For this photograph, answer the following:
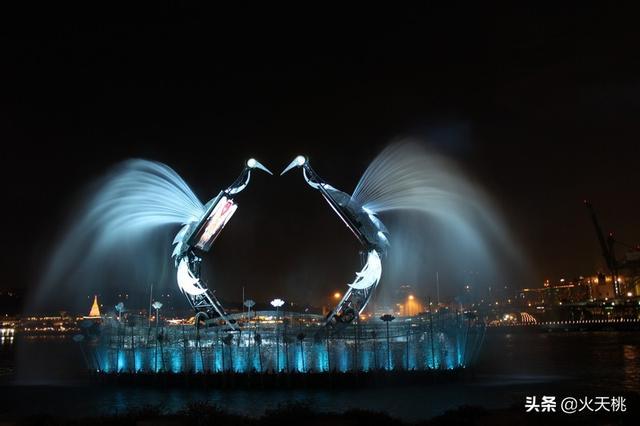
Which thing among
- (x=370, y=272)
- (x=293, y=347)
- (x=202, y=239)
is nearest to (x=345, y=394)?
(x=293, y=347)

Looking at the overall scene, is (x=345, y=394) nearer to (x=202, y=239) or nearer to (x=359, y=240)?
(x=359, y=240)

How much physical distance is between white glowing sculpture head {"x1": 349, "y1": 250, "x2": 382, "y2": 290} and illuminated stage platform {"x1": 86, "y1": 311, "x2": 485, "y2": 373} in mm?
3853

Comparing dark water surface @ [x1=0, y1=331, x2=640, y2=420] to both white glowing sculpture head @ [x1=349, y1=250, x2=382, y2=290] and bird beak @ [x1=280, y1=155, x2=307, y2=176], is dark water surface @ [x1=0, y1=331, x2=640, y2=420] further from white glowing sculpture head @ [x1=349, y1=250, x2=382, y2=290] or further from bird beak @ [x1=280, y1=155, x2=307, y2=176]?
bird beak @ [x1=280, y1=155, x2=307, y2=176]

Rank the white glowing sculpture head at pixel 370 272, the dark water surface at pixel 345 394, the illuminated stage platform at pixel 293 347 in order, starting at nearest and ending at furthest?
the dark water surface at pixel 345 394 → the illuminated stage platform at pixel 293 347 → the white glowing sculpture head at pixel 370 272

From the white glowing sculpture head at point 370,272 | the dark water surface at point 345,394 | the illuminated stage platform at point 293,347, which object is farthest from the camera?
the white glowing sculpture head at point 370,272

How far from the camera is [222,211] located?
2172 inches

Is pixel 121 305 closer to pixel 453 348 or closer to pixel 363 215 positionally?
pixel 363 215

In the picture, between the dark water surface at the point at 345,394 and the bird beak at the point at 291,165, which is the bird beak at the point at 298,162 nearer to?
the bird beak at the point at 291,165

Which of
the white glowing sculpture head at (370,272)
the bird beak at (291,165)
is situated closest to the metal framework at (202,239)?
the bird beak at (291,165)

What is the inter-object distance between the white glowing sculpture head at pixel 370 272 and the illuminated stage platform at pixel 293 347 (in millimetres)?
3853

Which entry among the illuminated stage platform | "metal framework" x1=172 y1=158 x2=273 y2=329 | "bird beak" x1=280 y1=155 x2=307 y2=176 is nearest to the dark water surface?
the illuminated stage platform

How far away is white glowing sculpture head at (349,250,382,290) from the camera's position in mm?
53156

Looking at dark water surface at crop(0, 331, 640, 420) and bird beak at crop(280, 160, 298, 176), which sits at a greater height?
bird beak at crop(280, 160, 298, 176)

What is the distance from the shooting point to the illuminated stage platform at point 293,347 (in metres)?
49.7
